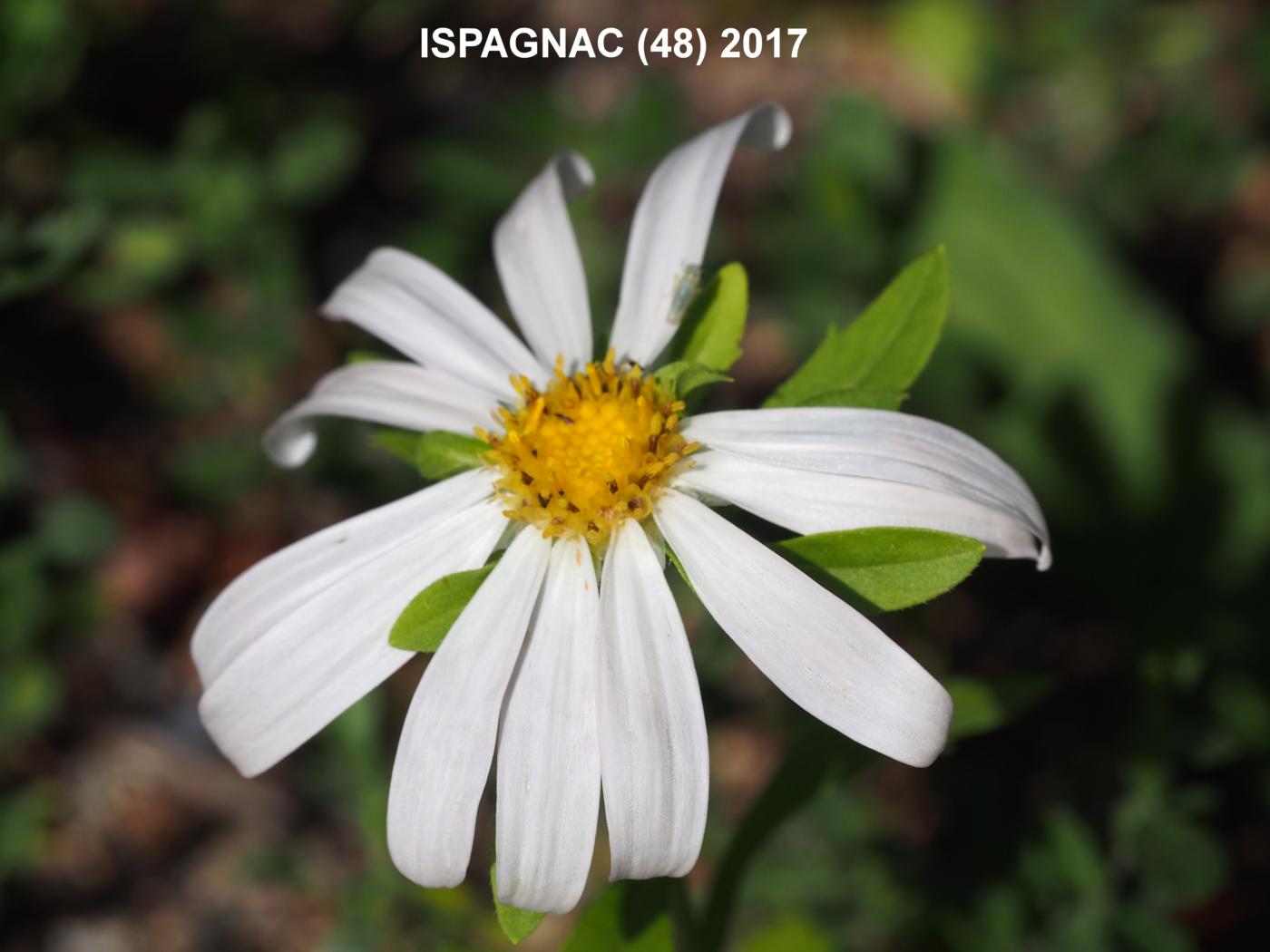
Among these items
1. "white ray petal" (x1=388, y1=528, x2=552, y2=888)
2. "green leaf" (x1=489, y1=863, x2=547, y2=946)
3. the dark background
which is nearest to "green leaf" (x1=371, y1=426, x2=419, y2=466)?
"white ray petal" (x1=388, y1=528, x2=552, y2=888)

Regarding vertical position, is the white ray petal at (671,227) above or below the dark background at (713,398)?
above

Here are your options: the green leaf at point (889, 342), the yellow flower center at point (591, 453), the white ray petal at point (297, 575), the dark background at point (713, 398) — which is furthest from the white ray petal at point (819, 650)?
the dark background at point (713, 398)

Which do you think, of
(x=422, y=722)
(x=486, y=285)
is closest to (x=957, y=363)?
(x=486, y=285)

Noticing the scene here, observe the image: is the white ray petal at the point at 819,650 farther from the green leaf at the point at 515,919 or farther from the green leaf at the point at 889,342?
the green leaf at the point at 515,919

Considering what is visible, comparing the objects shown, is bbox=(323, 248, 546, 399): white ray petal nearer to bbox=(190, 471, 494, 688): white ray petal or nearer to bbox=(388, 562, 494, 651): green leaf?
bbox=(190, 471, 494, 688): white ray petal

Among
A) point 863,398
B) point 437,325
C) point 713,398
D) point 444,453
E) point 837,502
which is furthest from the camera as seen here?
point 713,398

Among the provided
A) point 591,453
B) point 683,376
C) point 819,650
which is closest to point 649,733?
point 819,650

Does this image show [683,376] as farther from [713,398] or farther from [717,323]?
[713,398]
